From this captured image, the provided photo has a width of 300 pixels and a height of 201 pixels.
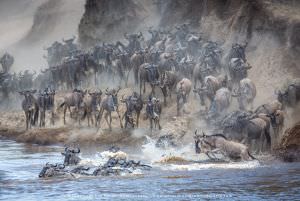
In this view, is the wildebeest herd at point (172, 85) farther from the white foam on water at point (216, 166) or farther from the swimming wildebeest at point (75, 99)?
the white foam on water at point (216, 166)

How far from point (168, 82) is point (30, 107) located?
8.70 m

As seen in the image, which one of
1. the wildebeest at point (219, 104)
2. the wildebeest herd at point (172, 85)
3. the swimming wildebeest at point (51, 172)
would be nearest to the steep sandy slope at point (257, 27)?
the wildebeest herd at point (172, 85)

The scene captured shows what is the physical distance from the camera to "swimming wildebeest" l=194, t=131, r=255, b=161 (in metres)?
24.4

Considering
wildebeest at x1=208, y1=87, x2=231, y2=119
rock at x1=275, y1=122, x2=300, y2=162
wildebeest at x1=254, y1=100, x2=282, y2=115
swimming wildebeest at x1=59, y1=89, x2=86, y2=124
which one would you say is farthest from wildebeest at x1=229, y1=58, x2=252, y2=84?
rock at x1=275, y1=122, x2=300, y2=162

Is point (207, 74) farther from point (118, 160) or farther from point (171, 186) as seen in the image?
point (171, 186)

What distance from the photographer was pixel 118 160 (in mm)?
24219

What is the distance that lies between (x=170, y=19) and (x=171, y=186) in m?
33.7

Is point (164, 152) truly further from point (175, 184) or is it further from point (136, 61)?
point (136, 61)

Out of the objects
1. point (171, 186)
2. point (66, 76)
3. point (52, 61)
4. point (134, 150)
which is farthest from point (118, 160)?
point (52, 61)

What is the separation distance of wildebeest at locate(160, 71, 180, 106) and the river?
12372 mm

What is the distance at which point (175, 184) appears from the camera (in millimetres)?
20766

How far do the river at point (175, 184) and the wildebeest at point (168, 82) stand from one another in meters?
12.4

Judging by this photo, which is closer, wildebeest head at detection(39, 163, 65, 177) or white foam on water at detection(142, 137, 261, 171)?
wildebeest head at detection(39, 163, 65, 177)

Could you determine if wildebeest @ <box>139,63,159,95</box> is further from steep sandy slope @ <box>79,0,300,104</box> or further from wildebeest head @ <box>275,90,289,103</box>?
wildebeest head @ <box>275,90,289,103</box>
